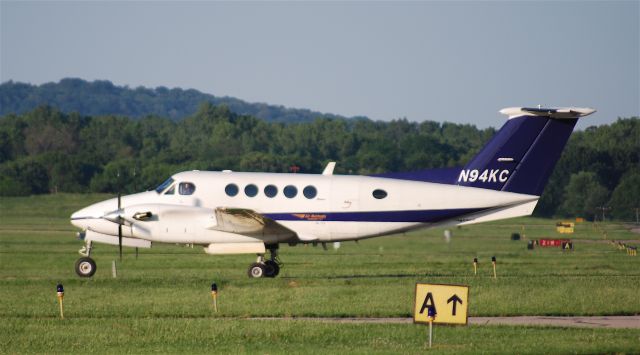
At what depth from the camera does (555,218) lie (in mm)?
90562

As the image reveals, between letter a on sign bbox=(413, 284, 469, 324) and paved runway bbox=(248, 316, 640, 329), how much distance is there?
437 cm

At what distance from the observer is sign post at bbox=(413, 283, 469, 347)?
22.0m

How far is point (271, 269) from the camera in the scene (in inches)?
1417

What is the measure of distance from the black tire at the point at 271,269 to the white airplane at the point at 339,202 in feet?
0.10

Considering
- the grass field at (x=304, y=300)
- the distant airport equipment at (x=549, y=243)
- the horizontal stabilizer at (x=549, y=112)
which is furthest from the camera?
the distant airport equipment at (x=549, y=243)

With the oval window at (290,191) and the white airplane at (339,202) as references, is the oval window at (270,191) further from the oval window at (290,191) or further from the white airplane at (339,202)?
the oval window at (290,191)

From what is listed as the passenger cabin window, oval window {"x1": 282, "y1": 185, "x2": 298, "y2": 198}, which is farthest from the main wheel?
oval window {"x1": 282, "y1": 185, "x2": 298, "y2": 198}

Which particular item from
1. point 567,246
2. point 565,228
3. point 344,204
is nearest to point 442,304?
point 344,204

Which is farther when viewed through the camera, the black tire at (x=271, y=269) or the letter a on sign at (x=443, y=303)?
the black tire at (x=271, y=269)

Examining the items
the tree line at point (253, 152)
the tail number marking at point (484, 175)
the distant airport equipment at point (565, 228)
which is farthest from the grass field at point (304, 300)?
the tree line at point (253, 152)

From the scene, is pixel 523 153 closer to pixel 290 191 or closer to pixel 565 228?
pixel 290 191

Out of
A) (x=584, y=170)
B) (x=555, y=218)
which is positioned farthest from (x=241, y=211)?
(x=584, y=170)

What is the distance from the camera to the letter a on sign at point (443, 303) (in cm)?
2195

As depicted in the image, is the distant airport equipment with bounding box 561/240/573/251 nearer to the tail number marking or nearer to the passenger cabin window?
the tail number marking
